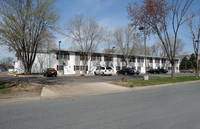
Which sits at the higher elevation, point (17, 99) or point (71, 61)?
point (71, 61)

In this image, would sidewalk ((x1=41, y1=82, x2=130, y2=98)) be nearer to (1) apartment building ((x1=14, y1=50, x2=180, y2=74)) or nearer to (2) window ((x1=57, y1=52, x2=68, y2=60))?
(1) apartment building ((x1=14, y1=50, x2=180, y2=74))

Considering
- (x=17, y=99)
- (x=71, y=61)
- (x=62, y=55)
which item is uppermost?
(x=62, y=55)

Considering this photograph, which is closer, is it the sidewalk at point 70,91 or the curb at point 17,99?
the curb at point 17,99

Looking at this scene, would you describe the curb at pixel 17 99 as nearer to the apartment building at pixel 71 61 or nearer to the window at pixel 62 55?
the apartment building at pixel 71 61

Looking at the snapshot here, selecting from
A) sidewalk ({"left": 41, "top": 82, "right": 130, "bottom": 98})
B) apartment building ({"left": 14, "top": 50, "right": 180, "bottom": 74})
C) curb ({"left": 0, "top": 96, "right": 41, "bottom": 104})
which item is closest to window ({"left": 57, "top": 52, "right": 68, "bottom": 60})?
apartment building ({"left": 14, "top": 50, "right": 180, "bottom": 74})

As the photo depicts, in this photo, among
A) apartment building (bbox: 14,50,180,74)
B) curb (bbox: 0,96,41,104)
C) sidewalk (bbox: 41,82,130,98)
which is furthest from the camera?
apartment building (bbox: 14,50,180,74)

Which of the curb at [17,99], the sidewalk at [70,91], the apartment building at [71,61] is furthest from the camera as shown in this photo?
the apartment building at [71,61]

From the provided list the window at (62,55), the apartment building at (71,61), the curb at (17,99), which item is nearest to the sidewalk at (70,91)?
the curb at (17,99)

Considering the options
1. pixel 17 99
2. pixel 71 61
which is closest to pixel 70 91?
pixel 17 99

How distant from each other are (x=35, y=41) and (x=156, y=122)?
2459cm

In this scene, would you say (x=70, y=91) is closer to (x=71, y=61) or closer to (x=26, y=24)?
(x=26, y=24)

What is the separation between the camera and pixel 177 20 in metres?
18.4

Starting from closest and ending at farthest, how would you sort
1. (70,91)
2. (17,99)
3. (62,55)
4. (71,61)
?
(17,99)
(70,91)
(62,55)
(71,61)

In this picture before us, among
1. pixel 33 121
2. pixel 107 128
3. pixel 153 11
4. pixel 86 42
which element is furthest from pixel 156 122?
pixel 86 42
